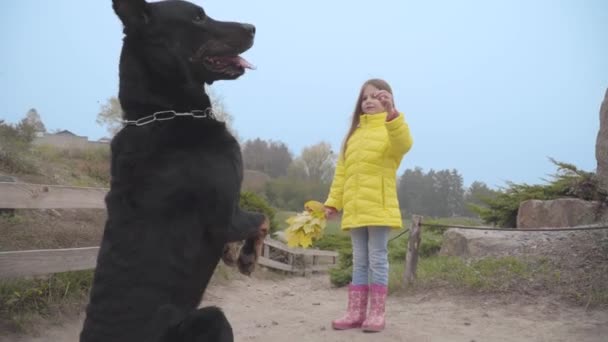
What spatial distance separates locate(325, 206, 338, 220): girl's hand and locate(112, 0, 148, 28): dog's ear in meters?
2.81

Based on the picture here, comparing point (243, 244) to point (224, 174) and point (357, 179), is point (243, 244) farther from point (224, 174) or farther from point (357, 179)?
point (357, 179)

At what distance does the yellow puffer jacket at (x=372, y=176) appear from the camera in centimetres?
479

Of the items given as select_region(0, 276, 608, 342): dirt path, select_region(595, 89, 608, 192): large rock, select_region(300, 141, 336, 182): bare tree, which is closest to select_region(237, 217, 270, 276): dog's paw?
select_region(0, 276, 608, 342): dirt path

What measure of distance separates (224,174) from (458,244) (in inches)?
271

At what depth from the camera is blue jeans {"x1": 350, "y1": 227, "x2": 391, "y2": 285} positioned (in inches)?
192

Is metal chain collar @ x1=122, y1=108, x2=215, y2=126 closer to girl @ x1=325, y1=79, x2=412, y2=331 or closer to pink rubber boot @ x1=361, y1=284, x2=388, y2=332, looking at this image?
girl @ x1=325, y1=79, x2=412, y2=331

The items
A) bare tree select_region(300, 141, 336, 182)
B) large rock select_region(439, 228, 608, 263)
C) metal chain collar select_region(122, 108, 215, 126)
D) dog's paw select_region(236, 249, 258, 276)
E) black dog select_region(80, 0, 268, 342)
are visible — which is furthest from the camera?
bare tree select_region(300, 141, 336, 182)

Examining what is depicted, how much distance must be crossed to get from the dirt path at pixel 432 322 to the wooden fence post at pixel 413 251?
368 mm

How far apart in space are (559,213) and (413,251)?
3.33 meters

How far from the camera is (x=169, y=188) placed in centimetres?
233

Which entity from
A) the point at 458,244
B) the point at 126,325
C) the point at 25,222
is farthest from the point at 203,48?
the point at 458,244

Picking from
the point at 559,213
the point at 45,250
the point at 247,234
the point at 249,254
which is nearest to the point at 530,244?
the point at 559,213

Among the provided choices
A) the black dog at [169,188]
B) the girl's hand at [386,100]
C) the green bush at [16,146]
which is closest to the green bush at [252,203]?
the green bush at [16,146]

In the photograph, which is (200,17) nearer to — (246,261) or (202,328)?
(246,261)
